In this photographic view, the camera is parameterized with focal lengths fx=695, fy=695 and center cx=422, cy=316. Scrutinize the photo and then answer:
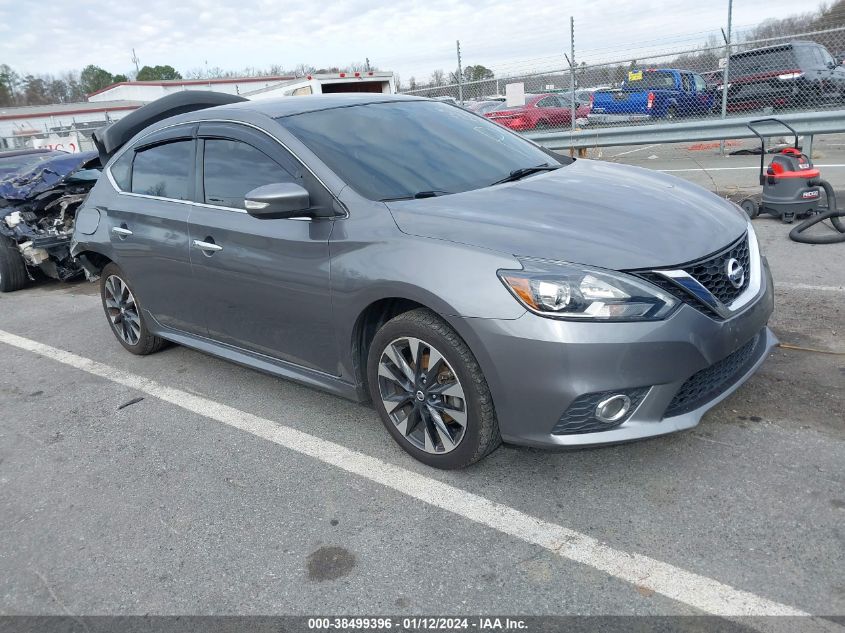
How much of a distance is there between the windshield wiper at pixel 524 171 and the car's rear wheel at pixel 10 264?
6.46 m

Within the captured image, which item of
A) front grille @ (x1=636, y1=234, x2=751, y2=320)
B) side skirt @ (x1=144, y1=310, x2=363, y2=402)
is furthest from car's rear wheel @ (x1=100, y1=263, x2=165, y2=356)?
front grille @ (x1=636, y1=234, x2=751, y2=320)

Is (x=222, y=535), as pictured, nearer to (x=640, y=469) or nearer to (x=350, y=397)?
(x=350, y=397)

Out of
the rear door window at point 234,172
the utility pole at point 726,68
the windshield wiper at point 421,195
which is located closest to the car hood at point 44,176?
the rear door window at point 234,172

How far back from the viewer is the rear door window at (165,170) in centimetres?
411

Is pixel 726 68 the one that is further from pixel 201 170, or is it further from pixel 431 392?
pixel 431 392

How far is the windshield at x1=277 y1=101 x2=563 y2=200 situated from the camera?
337 centimetres

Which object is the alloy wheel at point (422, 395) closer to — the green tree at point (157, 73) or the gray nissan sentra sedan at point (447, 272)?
the gray nissan sentra sedan at point (447, 272)

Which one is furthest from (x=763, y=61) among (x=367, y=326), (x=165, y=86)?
(x=165, y=86)

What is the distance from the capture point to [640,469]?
3.01 m

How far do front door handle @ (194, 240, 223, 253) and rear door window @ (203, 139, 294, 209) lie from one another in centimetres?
23

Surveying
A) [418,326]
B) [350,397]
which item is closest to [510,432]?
[418,326]

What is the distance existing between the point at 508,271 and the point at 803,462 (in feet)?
4.95

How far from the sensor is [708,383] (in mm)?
2840

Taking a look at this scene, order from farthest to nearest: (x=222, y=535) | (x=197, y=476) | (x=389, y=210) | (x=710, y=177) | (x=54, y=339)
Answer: (x=710, y=177)
(x=54, y=339)
(x=197, y=476)
(x=389, y=210)
(x=222, y=535)
